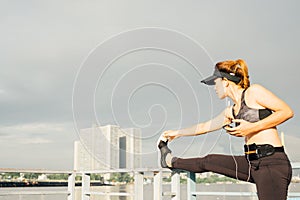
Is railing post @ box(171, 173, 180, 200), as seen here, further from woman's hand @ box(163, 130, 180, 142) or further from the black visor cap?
the black visor cap

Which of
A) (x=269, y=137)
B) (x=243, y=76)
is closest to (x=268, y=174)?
(x=269, y=137)

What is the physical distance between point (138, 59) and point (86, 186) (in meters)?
2.10

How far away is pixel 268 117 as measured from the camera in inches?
80.1

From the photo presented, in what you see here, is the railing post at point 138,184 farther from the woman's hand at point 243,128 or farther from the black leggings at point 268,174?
the woman's hand at point 243,128

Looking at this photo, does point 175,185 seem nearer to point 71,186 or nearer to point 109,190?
point 109,190

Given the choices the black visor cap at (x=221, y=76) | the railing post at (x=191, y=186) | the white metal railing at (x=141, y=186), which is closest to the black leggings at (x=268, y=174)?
the white metal railing at (x=141, y=186)

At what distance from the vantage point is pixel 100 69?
2.88m

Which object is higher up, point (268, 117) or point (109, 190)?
point (268, 117)

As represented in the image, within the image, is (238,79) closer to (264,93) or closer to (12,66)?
(264,93)

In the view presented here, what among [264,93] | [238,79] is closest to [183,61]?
[238,79]

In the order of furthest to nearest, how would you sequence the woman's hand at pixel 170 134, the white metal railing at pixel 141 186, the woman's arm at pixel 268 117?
1. the white metal railing at pixel 141 186
2. the woman's hand at pixel 170 134
3. the woman's arm at pixel 268 117

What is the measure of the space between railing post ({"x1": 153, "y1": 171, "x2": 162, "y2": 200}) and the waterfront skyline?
25cm

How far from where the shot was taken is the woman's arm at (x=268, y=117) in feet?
6.57

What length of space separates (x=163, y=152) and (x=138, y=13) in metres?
3.46
